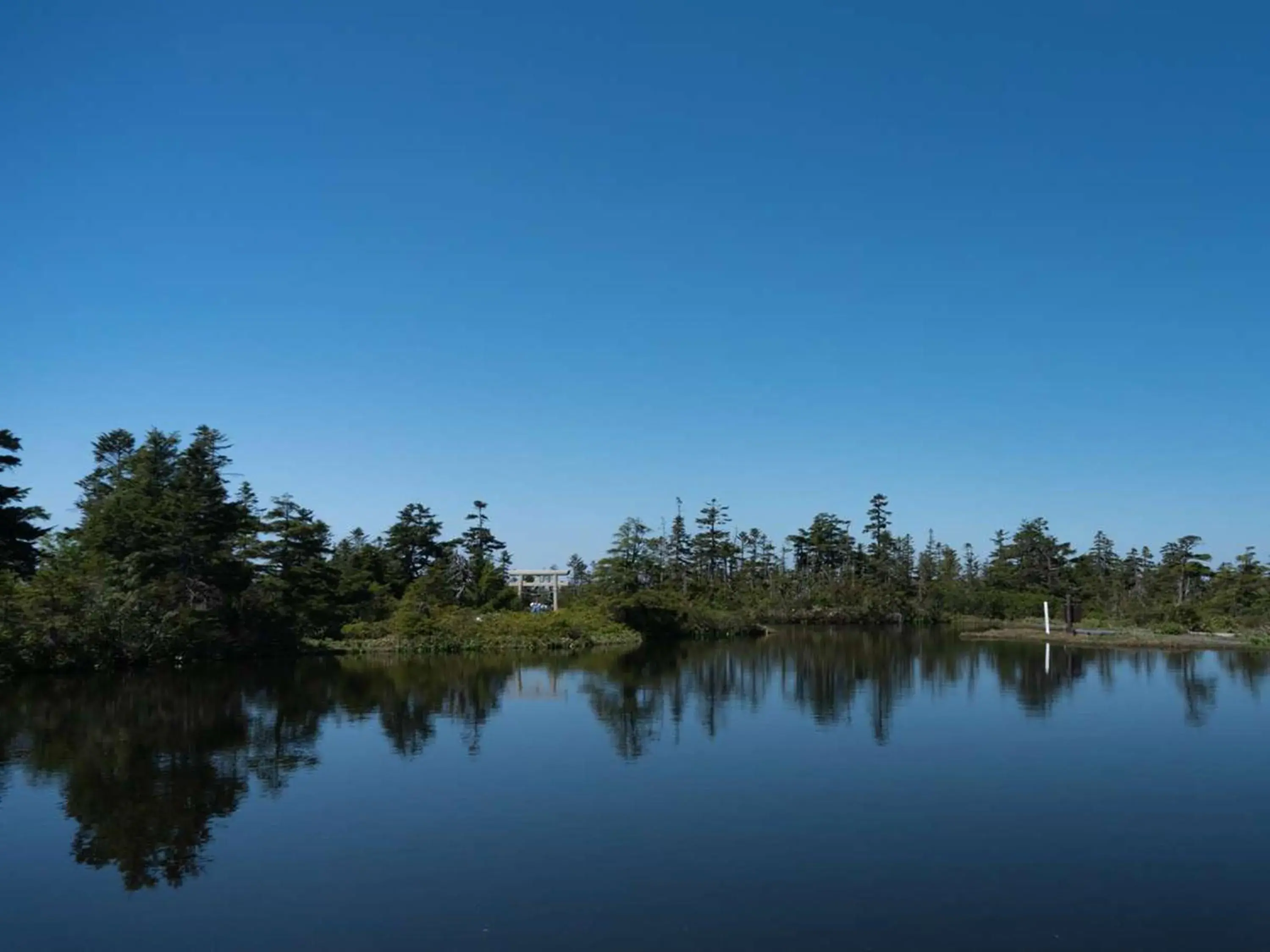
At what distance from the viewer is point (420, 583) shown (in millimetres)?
42281

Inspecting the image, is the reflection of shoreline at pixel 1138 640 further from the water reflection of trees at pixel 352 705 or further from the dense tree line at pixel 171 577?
the dense tree line at pixel 171 577

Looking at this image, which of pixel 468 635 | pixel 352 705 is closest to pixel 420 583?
pixel 468 635

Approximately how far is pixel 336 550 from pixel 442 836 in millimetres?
41048

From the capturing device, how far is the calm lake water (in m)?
8.55

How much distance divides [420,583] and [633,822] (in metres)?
32.0

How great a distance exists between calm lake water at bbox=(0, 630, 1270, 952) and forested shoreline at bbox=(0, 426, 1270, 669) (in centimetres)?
528

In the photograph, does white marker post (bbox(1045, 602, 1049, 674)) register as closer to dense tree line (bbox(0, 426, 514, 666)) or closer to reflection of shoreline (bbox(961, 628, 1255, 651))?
reflection of shoreline (bbox(961, 628, 1255, 651))

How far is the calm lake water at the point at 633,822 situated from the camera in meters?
8.55

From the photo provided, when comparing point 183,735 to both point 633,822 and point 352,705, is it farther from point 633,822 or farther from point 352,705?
point 633,822

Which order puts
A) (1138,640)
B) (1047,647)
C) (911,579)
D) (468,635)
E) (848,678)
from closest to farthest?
(848,678)
(1138,640)
(1047,647)
(468,635)
(911,579)

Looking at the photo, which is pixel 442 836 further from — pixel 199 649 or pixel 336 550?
pixel 336 550

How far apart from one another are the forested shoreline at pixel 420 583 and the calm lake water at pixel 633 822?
528cm

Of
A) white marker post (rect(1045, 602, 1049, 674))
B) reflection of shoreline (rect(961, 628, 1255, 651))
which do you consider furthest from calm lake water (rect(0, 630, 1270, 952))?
reflection of shoreline (rect(961, 628, 1255, 651))

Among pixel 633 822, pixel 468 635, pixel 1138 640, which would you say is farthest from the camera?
pixel 468 635
